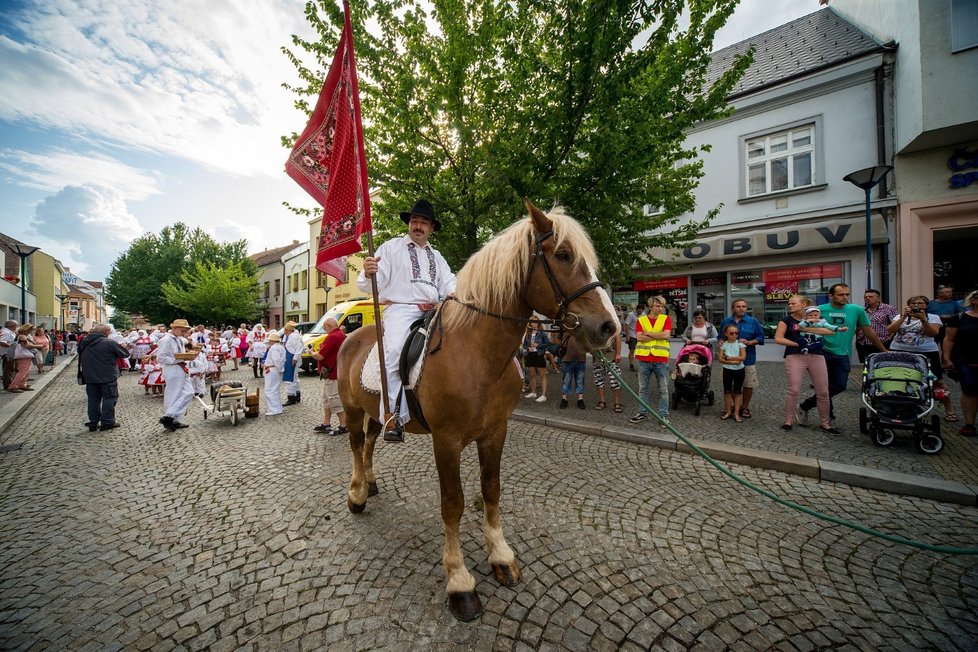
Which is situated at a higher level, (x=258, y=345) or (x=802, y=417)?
(x=258, y=345)

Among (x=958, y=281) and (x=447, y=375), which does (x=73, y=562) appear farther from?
(x=958, y=281)

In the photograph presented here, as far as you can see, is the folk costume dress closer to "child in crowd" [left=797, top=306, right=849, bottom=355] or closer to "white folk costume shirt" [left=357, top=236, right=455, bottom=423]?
"white folk costume shirt" [left=357, top=236, right=455, bottom=423]

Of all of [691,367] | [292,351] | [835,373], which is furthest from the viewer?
[292,351]

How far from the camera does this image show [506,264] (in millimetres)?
2303

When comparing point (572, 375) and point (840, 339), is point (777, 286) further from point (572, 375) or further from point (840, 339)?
point (572, 375)

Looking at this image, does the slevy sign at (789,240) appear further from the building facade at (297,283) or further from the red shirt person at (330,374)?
A: the building facade at (297,283)

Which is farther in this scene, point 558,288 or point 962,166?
point 962,166

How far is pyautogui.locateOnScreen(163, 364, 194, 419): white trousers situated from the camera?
653 centimetres

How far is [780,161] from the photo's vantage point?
37.7 feet

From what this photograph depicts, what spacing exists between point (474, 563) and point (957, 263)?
16.2m

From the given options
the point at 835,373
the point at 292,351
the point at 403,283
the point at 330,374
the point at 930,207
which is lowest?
the point at 835,373

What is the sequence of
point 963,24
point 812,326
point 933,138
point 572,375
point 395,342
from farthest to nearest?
point 933,138 < point 963,24 < point 572,375 < point 812,326 < point 395,342

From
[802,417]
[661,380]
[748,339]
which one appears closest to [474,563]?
[661,380]

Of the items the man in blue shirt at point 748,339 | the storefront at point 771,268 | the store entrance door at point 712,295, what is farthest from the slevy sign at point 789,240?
the man in blue shirt at point 748,339
